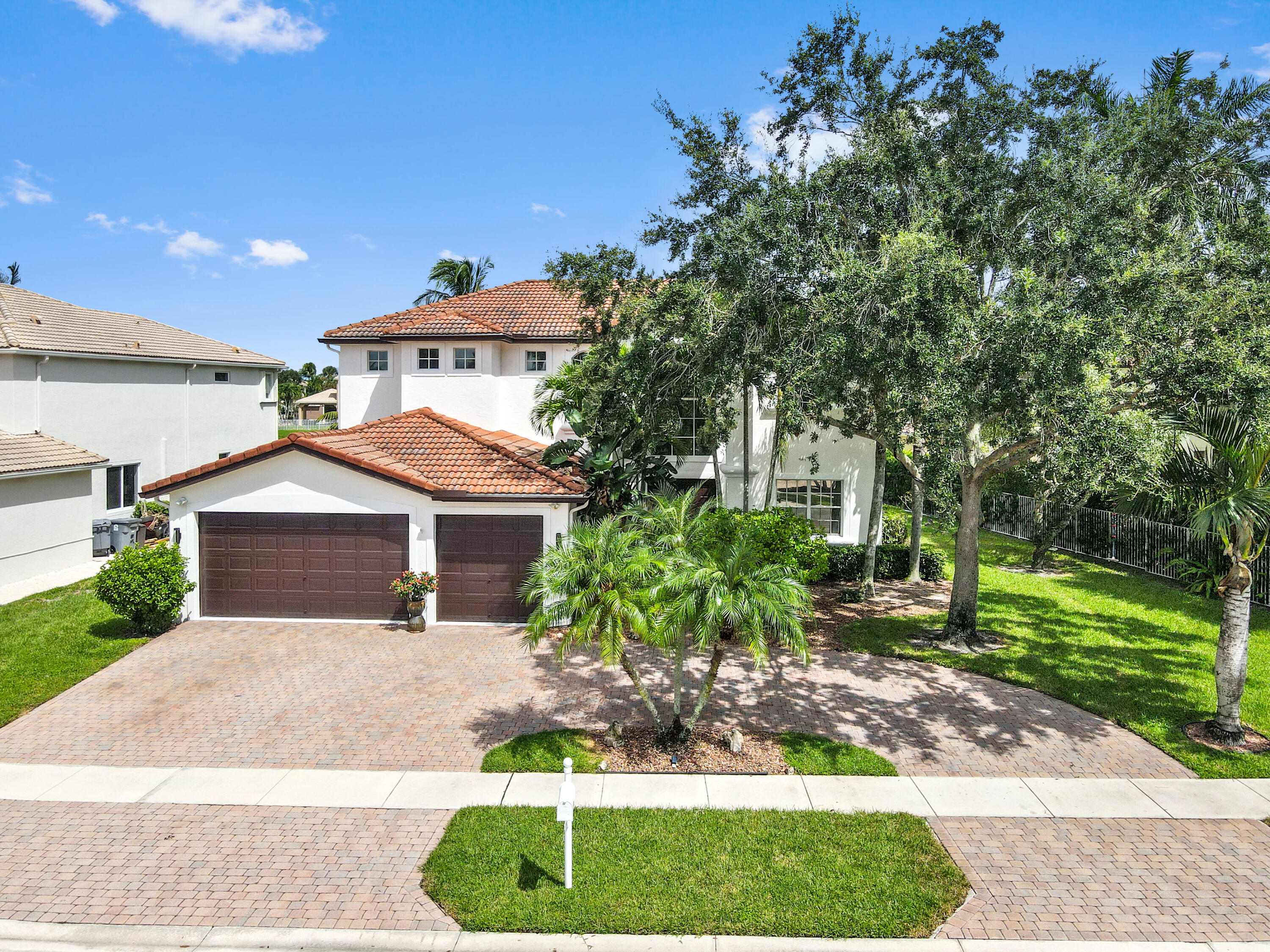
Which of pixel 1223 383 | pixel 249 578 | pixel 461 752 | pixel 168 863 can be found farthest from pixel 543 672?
pixel 1223 383

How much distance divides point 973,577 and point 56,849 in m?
14.5

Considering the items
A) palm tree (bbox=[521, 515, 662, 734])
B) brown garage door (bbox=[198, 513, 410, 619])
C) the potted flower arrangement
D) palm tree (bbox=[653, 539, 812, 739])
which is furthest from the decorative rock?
brown garage door (bbox=[198, 513, 410, 619])

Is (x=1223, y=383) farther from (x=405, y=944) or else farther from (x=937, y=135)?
(x=405, y=944)

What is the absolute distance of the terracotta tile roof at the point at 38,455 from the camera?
1834cm

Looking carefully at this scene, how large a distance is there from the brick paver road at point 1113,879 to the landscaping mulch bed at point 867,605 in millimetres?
6388

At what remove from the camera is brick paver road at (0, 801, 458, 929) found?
266 inches

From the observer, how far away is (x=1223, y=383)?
392 inches

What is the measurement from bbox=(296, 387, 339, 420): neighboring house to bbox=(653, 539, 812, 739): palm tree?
235ft

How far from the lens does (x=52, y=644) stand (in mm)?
14172

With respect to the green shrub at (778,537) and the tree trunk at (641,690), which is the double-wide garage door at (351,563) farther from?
the tree trunk at (641,690)

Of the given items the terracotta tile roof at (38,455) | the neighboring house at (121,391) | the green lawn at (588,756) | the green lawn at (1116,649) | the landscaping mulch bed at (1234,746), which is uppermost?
the neighboring house at (121,391)

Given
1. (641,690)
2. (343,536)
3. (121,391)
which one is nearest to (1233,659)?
(641,690)

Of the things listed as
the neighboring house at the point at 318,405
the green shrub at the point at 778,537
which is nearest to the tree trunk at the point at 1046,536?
the green shrub at the point at 778,537

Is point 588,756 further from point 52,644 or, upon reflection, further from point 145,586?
point 52,644
